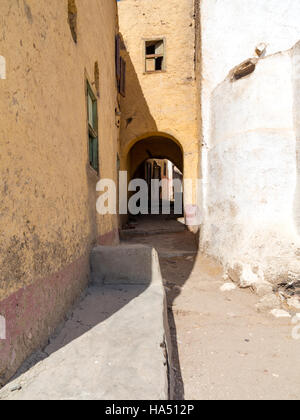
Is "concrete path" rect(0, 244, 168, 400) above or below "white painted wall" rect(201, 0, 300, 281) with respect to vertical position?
below

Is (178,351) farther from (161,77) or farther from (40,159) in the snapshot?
(161,77)

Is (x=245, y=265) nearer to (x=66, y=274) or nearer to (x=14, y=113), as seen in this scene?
(x=66, y=274)

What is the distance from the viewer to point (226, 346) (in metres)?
2.85

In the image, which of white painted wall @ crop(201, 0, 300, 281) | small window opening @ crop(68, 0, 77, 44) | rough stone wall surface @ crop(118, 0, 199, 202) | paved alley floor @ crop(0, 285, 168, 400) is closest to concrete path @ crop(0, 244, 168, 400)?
paved alley floor @ crop(0, 285, 168, 400)

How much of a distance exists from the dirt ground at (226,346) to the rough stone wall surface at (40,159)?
49.7 inches

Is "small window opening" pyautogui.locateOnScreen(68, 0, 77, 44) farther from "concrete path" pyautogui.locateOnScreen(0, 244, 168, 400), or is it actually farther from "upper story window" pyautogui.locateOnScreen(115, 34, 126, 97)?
"upper story window" pyautogui.locateOnScreen(115, 34, 126, 97)

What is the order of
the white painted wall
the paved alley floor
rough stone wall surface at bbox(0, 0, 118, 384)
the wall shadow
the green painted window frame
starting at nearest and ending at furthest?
the paved alley floor
rough stone wall surface at bbox(0, 0, 118, 384)
the wall shadow
the green painted window frame
the white painted wall

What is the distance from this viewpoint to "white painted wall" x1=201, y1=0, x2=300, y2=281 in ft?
14.1

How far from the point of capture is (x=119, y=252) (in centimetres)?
334

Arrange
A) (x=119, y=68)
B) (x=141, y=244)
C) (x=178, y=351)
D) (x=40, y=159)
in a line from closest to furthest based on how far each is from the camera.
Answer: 1. (x=40, y=159)
2. (x=178, y=351)
3. (x=141, y=244)
4. (x=119, y=68)

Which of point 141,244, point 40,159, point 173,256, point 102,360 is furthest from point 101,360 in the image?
point 173,256

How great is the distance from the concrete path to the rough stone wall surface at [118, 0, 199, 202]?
23.3 ft

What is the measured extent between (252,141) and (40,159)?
11.9 feet
